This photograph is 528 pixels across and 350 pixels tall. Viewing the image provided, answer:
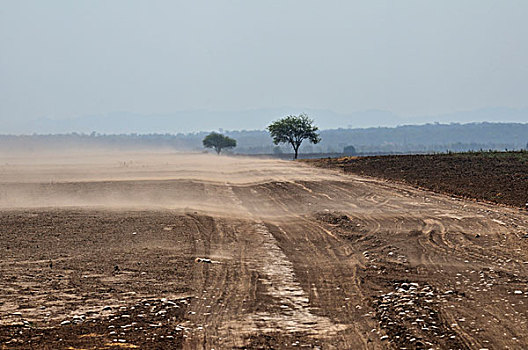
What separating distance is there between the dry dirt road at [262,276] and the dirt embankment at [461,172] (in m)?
4.75

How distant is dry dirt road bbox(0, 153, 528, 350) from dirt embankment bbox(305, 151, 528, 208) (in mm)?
4747

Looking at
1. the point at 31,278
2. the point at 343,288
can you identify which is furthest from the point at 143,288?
the point at 343,288

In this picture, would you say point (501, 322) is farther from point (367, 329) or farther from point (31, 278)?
point (31, 278)

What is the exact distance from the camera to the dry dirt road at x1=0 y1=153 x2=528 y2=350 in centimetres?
896

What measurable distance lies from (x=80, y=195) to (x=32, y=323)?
20607mm

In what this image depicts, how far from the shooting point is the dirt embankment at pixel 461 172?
28.5 m

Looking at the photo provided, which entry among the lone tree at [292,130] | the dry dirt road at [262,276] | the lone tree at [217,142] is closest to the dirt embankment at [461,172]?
the dry dirt road at [262,276]

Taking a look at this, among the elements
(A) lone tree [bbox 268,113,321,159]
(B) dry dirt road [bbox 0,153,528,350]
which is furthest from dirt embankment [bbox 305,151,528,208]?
(A) lone tree [bbox 268,113,321,159]

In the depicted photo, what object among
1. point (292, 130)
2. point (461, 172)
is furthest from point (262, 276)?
point (292, 130)

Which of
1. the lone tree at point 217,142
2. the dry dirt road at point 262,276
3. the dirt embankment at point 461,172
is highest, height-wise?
the lone tree at point 217,142

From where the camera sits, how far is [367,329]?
934 centimetres

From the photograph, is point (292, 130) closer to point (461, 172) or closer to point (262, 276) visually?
point (461, 172)

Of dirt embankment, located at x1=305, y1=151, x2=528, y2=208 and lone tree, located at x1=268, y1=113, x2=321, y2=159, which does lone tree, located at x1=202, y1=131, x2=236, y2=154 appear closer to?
lone tree, located at x1=268, y1=113, x2=321, y2=159

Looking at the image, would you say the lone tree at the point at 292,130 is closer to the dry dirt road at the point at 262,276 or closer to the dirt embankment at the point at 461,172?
the dirt embankment at the point at 461,172
